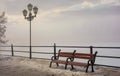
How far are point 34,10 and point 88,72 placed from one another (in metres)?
10.3

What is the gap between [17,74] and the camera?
12508 mm

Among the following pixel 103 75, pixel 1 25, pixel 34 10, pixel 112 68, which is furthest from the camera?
pixel 1 25

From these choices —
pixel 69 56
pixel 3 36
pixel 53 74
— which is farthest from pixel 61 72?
pixel 3 36

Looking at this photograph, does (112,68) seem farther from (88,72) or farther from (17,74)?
(17,74)

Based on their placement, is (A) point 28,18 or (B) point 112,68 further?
(A) point 28,18

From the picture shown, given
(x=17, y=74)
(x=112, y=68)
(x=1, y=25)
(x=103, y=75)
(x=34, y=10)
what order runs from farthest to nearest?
1. (x=1, y=25)
2. (x=34, y=10)
3. (x=112, y=68)
4. (x=17, y=74)
5. (x=103, y=75)

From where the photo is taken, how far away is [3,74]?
12.8m

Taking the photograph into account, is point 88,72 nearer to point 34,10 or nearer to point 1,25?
point 34,10

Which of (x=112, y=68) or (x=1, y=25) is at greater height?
(x=1, y=25)

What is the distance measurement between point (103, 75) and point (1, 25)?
108 ft

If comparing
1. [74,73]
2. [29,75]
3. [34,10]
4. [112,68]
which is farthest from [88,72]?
[34,10]

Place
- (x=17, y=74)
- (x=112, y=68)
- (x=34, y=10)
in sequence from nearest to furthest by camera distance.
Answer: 1. (x=17, y=74)
2. (x=112, y=68)
3. (x=34, y=10)

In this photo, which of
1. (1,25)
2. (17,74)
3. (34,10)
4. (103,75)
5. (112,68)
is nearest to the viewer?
(103,75)

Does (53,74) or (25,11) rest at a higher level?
(25,11)
